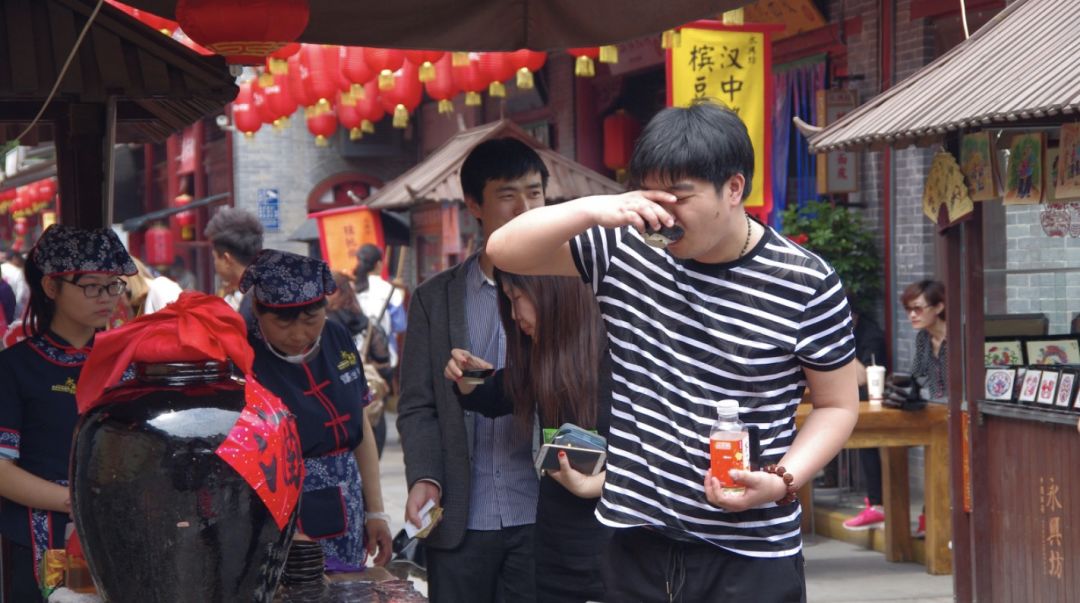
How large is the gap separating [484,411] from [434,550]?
48cm

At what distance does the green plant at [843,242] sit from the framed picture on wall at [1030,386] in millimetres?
4028

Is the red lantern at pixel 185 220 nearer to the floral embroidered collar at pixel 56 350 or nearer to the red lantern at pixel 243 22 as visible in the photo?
the floral embroidered collar at pixel 56 350

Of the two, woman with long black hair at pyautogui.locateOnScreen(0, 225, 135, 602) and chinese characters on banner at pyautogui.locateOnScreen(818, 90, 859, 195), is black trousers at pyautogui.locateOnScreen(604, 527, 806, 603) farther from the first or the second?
chinese characters on banner at pyautogui.locateOnScreen(818, 90, 859, 195)

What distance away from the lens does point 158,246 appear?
84.5 feet

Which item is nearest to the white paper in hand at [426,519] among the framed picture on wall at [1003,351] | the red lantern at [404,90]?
the framed picture on wall at [1003,351]

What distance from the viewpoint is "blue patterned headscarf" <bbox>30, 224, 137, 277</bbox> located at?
14.4 ft

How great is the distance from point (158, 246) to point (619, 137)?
1282 cm

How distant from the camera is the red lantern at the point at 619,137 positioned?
1559 centimetres

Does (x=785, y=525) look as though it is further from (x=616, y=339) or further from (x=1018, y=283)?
(x=1018, y=283)

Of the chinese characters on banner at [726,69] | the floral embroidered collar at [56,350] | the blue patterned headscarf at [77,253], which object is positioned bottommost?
the floral embroidered collar at [56,350]

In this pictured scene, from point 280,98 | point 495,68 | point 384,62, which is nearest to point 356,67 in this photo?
point 384,62

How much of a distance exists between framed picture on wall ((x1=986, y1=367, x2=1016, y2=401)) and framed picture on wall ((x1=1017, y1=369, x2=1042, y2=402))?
Answer: 9cm

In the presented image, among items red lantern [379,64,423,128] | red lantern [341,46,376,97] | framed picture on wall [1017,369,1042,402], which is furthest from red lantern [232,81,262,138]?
framed picture on wall [1017,369,1042,402]

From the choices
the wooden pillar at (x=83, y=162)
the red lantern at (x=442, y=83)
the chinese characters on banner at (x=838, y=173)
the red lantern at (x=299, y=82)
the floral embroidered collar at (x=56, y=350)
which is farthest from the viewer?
the red lantern at (x=299, y=82)
